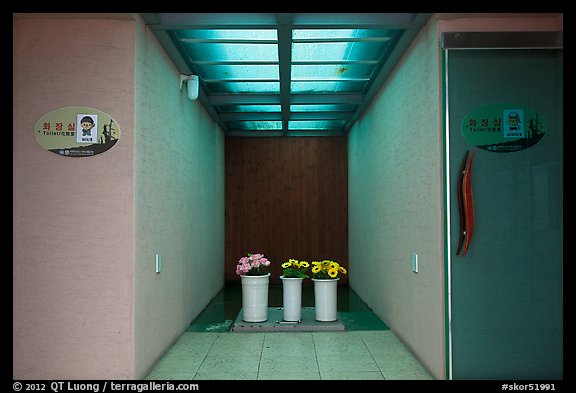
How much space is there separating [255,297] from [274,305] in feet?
5.28

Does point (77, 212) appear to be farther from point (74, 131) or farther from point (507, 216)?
point (507, 216)

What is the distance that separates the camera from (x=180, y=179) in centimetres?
585

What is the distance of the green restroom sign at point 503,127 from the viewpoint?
366 cm

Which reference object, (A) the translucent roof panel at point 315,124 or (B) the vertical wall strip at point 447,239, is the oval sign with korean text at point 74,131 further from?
(A) the translucent roof panel at point 315,124

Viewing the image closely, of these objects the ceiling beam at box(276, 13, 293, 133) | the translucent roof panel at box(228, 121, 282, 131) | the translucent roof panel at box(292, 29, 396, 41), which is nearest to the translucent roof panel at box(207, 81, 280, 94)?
the ceiling beam at box(276, 13, 293, 133)

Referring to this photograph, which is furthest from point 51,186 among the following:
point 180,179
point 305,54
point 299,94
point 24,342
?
point 299,94

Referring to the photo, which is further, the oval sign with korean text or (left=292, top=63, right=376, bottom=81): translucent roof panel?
(left=292, top=63, right=376, bottom=81): translucent roof panel

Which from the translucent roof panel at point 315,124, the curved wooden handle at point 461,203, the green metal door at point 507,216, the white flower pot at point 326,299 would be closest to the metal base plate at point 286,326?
the white flower pot at point 326,299

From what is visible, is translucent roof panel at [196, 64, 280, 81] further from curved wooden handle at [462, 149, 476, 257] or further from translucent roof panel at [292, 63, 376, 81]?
curved wooden handle at [462, 149, 476, 257]

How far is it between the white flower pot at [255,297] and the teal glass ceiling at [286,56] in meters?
2.36

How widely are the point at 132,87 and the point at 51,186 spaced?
951mm

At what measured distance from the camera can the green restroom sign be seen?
3.66 metres

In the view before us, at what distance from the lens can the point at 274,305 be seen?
7.59m

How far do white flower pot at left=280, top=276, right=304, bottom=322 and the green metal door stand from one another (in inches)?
101
